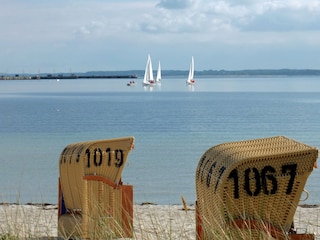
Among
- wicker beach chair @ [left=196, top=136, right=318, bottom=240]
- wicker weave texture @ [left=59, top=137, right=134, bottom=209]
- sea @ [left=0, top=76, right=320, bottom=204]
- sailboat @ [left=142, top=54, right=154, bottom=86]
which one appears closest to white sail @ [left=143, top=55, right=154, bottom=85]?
sailboat @ [left=142, top=54, right=154, bottom=86]

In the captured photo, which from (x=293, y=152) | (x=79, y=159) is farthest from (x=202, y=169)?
(x=79, y=159)

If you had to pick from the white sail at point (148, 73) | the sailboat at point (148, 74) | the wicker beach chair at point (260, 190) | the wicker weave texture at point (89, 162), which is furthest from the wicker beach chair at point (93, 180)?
the sailboat at point (148, 74)

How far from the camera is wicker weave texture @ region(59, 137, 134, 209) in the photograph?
28.8 ft

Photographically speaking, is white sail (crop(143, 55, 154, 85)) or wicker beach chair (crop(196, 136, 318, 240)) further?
white sail (crop(143, 55, 154, 85))

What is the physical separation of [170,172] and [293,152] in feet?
53.5

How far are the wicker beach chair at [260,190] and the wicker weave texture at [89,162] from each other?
3.05 m

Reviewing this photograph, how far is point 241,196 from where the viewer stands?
19.1 ft

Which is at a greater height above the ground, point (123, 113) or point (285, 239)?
point (285, 239)

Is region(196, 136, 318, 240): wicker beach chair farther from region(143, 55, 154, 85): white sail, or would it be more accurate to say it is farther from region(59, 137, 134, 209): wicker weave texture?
region(143, 55, 154, 85): white sail

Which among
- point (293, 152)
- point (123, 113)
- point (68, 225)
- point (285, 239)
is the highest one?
point (293, 152)

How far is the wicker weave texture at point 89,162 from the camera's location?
28.8 feet

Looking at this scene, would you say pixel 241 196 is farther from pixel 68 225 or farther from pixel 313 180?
pixel 313 180

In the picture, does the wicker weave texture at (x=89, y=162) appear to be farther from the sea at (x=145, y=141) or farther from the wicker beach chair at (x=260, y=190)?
the wicker beach chair at (x=260, y=190)

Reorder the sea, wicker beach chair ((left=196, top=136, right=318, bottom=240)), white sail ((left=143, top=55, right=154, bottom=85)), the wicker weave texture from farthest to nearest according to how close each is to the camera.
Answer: white sail ((left=143, top=55, right=154, bottom=85)) → the sea → the wicker weave texture → wicker beach chair ((left=196, top=136, right=318, bottom=240))
